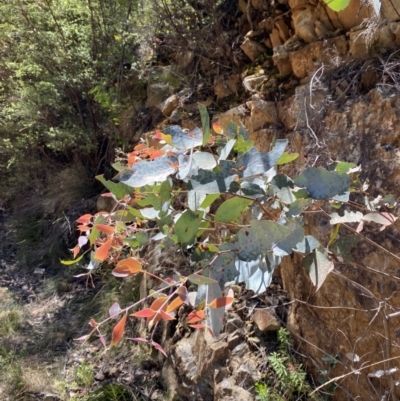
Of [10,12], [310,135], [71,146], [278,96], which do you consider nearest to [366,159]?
[310,135]

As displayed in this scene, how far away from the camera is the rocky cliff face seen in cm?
190

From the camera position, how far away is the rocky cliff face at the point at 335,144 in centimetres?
190

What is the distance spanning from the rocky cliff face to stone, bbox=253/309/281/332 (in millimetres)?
77

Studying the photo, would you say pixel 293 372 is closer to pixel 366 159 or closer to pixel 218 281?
pixel 366 159

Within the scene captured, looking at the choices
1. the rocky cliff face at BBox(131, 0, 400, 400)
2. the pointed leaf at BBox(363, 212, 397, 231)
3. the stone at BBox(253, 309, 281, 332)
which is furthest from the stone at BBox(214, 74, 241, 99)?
the pointed leaf at BBox(363, 212, 397, 231)

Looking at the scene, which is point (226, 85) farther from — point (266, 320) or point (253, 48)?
point (266, 320)

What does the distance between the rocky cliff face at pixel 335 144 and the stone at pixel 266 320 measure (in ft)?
0.25

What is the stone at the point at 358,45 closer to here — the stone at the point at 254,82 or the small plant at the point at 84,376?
the stone at the point at 254,82

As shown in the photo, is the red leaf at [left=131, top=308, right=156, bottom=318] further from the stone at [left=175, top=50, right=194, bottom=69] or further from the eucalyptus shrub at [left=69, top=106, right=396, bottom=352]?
the stone at [left=175, top=50, right=194, bottom=69]

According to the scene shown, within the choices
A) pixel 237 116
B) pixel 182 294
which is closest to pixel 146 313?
pixel 182 294

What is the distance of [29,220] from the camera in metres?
4.70

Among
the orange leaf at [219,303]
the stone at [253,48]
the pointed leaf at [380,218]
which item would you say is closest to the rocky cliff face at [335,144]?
the stone at [253,48]

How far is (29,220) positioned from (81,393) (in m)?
2.25

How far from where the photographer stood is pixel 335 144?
2137 millimetres
